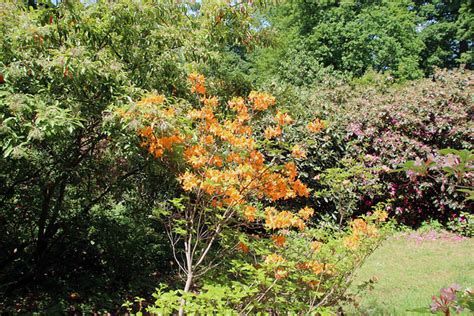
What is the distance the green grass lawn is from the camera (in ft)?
12.5

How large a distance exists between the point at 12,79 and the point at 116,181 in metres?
1.85

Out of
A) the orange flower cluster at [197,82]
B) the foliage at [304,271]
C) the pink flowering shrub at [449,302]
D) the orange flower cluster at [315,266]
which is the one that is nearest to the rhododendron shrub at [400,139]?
the foliage at [304,271]

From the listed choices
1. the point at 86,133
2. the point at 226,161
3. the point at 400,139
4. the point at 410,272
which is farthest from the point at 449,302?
the point at 400,139

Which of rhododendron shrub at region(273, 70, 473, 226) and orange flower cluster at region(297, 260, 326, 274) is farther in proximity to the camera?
rhododendron shrub at region(273, 70, 473, 226)

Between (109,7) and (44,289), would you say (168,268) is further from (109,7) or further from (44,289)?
(109,7)

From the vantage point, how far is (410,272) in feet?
16.8

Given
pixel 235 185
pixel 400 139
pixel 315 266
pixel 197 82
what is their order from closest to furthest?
pixel 235 185 < pixel 315 266 < pixel 197 82 < pixel 400 139

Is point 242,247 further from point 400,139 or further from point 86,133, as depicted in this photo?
point 400,139

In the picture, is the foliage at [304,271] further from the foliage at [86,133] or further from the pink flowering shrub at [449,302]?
the pink flowering shrub at [449,302]

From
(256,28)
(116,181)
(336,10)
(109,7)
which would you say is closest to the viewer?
(109,7)

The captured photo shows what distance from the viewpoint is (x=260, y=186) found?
8.36ft

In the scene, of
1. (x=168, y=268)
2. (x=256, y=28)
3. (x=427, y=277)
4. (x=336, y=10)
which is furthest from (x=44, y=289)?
(x=336, y=10)

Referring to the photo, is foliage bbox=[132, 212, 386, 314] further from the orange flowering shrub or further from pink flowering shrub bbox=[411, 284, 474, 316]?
pink flowering shrub bbox=[411, 284, 474, 316]

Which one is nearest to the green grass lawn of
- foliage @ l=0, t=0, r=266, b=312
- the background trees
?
the background trees
